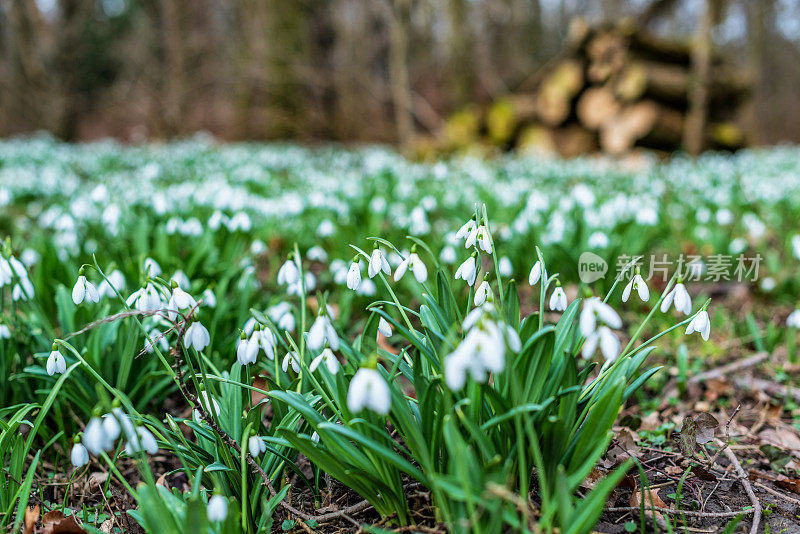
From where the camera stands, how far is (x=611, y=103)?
978 centimetres

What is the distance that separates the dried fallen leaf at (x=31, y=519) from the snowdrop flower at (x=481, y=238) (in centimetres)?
123

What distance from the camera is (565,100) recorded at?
10.2 metres

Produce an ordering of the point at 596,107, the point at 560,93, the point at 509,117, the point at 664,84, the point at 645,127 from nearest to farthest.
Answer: the point at 645,127
the point at 664,84
the point at 596,107
the point at 560,93
the point at 509,117

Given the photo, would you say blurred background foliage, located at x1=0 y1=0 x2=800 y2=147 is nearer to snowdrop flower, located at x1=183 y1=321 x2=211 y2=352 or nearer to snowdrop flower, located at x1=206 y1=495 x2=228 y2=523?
snowdrop flower, located at x1=183 y1=321 x2=211 y2=352

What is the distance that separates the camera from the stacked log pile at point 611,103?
9.31 metres

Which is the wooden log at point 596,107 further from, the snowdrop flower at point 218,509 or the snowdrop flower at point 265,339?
the snowdrop flower at point 218,509

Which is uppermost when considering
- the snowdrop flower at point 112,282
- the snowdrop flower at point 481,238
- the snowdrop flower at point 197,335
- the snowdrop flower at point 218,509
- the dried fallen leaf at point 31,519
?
the snowdrop flower at point 481,238

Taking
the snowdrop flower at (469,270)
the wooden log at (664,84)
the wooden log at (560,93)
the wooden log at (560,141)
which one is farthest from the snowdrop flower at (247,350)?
the wooden log at (560,93)

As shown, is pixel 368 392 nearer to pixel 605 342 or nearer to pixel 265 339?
pixel 605 342

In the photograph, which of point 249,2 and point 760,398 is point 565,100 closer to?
point 249,2

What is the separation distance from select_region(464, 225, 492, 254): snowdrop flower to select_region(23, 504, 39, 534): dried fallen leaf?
123 centimetres

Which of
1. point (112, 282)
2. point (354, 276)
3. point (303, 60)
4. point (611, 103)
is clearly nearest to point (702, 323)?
point (354, 276)

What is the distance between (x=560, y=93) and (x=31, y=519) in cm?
1017

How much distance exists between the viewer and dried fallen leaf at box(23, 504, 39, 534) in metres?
1.42
